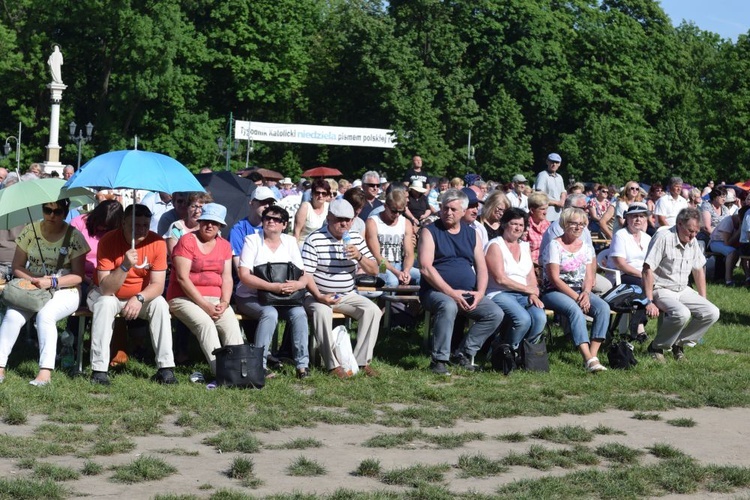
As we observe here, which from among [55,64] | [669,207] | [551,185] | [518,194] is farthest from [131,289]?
[55,64]

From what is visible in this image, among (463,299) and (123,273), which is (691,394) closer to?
(463,299)

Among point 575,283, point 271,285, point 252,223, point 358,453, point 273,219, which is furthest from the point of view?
point 252,223

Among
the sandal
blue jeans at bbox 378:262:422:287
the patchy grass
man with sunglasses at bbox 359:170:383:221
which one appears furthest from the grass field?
man with sunglasses at bbox 359:170:383:221

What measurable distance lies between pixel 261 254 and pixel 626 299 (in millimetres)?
3733

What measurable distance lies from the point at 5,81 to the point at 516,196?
35.5 meters

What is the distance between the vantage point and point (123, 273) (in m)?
9.32

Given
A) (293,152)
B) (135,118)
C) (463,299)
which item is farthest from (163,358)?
(293,152)

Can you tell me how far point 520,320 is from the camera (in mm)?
10555

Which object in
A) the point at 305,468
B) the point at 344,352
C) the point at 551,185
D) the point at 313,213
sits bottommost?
the point at 305,468

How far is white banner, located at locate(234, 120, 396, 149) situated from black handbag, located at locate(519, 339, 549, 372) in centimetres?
2772

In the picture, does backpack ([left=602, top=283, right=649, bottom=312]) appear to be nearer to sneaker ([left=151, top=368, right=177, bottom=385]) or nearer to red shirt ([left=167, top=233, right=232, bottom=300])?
red shirt ([left=167, top=233, right=232, bottom=300])

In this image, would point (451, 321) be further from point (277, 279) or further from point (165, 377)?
point (165, 377)

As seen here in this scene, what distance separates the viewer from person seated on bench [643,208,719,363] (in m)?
11.2

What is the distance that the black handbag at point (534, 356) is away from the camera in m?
Result: 10.4
